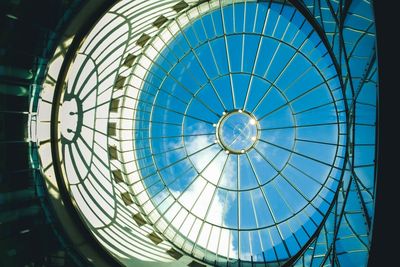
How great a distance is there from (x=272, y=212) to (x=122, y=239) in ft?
29.4

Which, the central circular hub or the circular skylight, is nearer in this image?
the circular skylight

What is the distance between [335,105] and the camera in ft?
58.9

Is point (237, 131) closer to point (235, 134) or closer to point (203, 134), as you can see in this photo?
point (235, 134)

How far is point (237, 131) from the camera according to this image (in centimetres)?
2061

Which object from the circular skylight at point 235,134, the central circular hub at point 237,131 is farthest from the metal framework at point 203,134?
the central circular hub at point 237,131

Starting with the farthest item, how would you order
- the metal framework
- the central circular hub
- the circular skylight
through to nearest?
1. the central circular hub
2. the circular skylight
3. the metal framework

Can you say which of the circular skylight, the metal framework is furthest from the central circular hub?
the metal framework

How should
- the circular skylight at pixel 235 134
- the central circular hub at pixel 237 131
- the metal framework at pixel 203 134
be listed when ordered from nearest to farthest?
the metal framework at pixel 203 134 → the circular skylight at pixel 235 134 → the central circular hub at pixel 237 131

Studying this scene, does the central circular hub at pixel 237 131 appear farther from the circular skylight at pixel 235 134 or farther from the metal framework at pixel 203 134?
the metal framework at pixel 203 134

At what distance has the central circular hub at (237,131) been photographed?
20312mm

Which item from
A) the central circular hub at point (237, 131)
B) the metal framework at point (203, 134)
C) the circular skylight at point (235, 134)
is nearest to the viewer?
the metal framework at point (203, 134)

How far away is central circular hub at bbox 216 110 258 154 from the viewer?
20.3 metres

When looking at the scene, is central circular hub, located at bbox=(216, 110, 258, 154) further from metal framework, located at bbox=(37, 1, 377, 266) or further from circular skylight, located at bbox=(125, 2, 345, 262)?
metal framework, located at bbox=(37, 1, 377, 266)

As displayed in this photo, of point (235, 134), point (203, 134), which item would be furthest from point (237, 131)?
point (203, 134)
